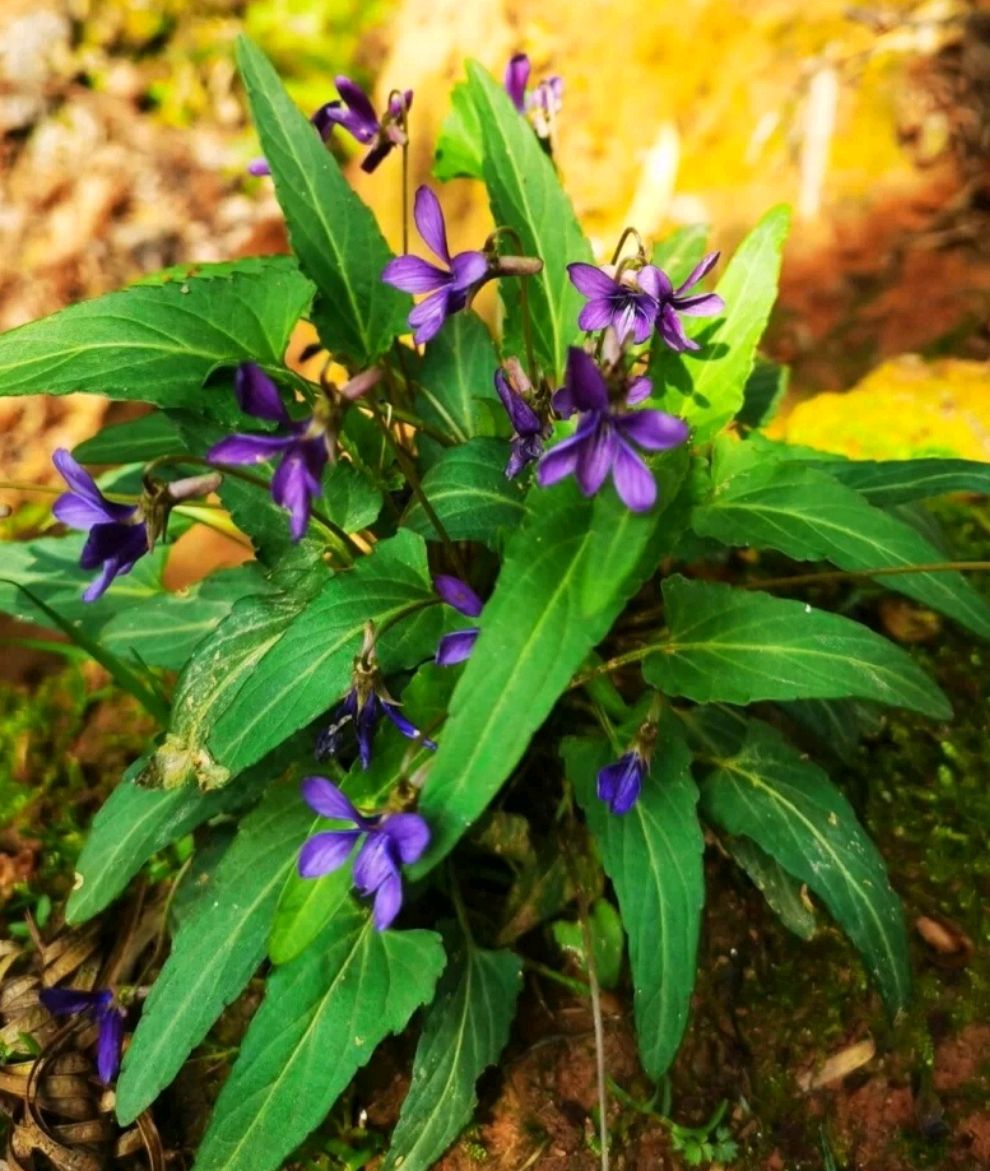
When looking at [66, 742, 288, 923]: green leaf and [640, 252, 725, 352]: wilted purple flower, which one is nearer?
[640, 252, 725, 352]: wilted purple flower

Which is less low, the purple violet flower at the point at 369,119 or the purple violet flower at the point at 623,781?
the purple violet flower at the point at 369,119

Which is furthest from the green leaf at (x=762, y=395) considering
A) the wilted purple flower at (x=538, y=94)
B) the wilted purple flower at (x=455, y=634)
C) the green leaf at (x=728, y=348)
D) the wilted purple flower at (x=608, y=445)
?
the wilted purple flower at (x=608, y=445)

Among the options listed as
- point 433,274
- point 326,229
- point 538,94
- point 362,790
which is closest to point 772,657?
point 362,790

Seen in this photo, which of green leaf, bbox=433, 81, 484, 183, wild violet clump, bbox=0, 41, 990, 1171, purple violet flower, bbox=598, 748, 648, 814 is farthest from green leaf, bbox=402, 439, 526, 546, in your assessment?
green leaf, bbox=433, 81, 484, 183

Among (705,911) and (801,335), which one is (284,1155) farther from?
(801,335)

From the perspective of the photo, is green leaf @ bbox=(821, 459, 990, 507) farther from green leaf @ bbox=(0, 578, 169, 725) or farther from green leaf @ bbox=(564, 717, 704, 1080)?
green leaf @ bbox=(0, 578, 169, 725)

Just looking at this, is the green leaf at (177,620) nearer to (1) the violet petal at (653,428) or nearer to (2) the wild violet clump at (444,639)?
(2) the wild violet clump at (444,639)

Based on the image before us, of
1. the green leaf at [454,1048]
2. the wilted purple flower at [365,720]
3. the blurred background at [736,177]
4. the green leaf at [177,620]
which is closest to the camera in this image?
the wilted purple flower at [365,720]
